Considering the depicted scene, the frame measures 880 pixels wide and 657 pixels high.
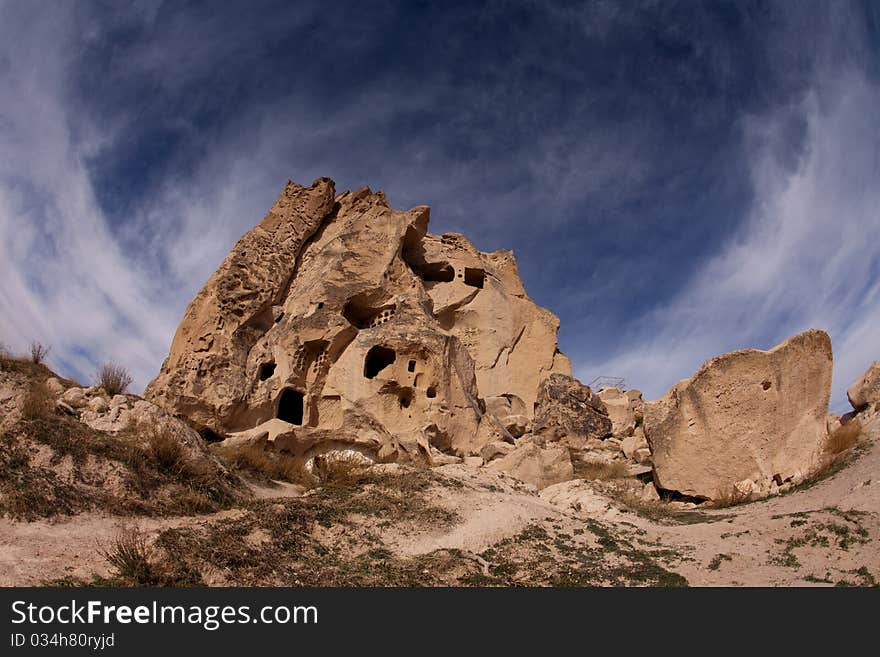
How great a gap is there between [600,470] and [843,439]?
4906 mm

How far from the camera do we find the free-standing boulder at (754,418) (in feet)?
35.5

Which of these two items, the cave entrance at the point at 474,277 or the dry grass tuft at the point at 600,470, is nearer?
the dry grass tuft at the point at 600,470

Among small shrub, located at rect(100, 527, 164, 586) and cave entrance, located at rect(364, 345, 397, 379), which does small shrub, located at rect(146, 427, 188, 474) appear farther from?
cave entrance, located at rect(364, 345, 397, 379)

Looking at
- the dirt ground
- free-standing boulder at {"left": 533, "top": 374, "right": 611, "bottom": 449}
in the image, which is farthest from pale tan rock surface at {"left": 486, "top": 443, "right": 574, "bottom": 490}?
free-standing boulder at {"left": 533, "top": 374, "right": 611, "bottom": 449}

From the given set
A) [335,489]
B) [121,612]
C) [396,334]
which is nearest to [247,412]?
[396,334]

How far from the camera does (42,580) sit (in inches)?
204

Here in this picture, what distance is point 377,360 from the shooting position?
1675cm

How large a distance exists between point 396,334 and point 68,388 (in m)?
8.09

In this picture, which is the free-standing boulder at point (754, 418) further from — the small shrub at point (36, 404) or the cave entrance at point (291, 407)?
the small shrub at point (36, 404)

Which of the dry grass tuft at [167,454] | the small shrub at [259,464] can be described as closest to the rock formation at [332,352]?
the small shrub at [259,464]

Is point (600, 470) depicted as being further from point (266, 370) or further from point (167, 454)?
point (167, 454)

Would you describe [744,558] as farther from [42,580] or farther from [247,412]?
[247,412]

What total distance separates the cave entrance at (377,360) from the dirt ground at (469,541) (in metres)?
6.64

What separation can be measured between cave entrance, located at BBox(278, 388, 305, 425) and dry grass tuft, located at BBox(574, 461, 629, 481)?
6986 millimetres
